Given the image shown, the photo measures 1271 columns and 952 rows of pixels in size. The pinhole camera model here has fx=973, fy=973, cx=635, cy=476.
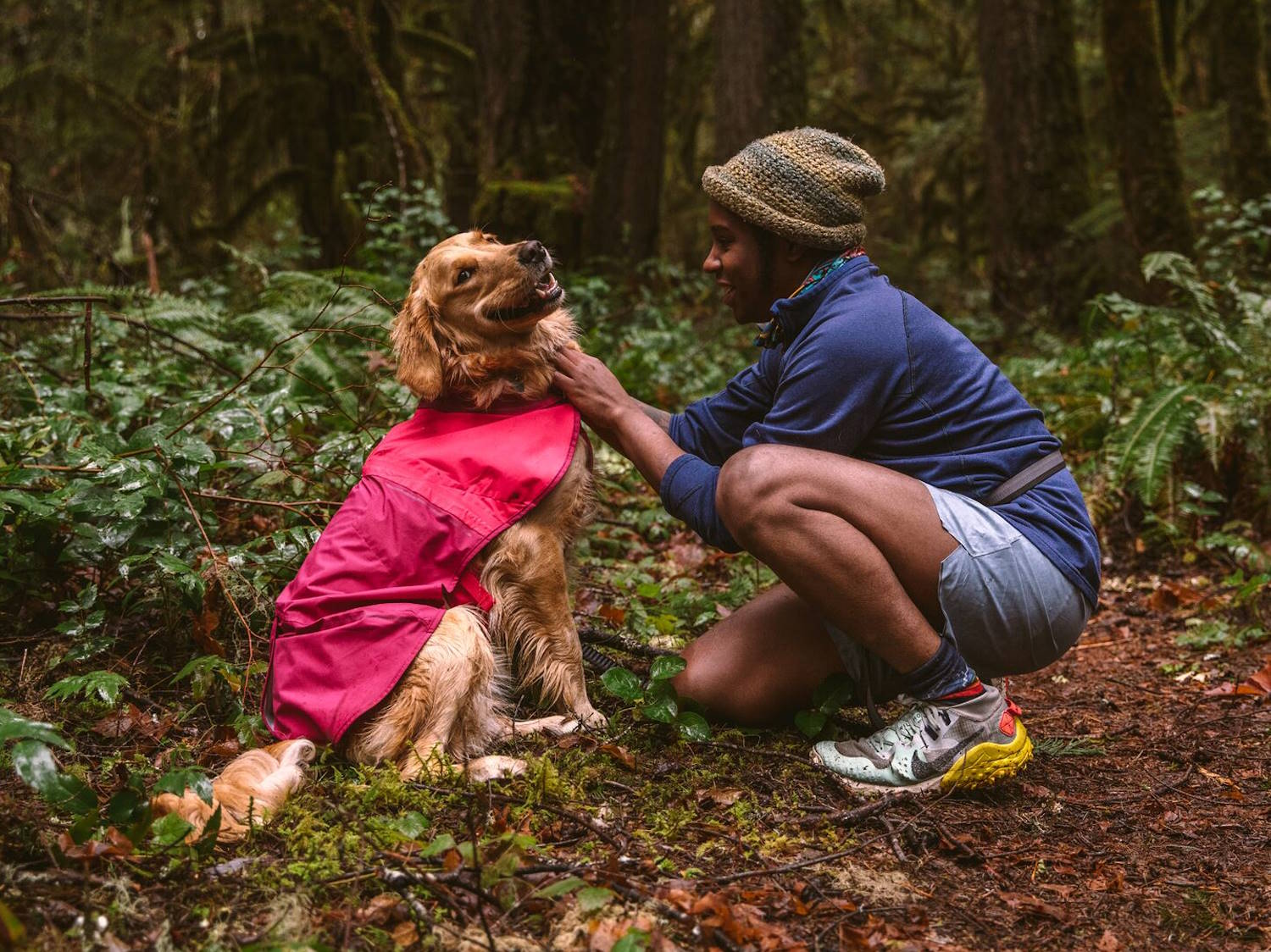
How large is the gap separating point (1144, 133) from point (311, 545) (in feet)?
26.2

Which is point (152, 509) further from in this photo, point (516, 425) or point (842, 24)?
point (842, 24)

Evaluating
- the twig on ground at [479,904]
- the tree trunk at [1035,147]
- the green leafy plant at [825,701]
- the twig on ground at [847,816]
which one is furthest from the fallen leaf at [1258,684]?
the tree trunk at [1035,147]

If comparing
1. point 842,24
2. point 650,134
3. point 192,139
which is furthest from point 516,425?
point 842,24

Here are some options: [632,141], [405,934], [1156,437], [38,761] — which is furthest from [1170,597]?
[632,141]

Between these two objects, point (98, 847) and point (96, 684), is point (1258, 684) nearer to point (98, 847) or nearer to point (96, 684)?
point (98, 847)

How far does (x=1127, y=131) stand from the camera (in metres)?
8.49

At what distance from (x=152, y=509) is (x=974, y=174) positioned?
1272 cm

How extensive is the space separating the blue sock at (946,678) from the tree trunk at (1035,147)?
6.89m

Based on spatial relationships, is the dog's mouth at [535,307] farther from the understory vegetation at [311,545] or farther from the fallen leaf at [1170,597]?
the fallen leaf at [1170,597]

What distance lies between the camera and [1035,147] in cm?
908

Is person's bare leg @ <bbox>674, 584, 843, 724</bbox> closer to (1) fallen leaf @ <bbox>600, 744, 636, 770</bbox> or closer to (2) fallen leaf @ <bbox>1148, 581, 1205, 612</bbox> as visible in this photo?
(1) fallen leaf @ <bbox>600, 744, 636, 770</bbox>

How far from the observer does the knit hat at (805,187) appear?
3074 mm

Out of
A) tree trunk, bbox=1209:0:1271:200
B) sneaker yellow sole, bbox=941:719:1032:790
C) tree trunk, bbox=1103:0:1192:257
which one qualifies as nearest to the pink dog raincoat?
sneaker yellow sole, bbox=941:719:1032:790

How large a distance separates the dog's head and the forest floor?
1.25m
